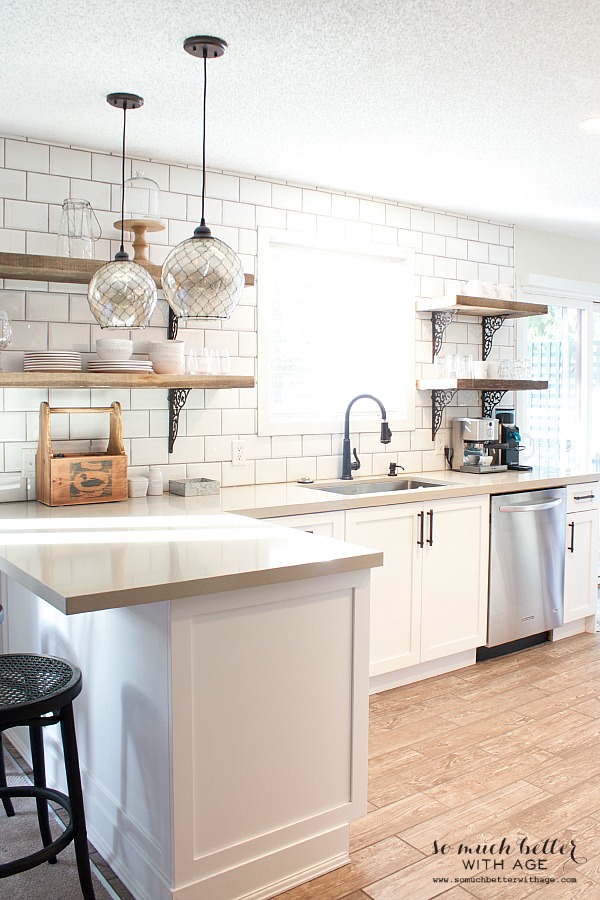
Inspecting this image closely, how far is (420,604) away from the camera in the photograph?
145 inches

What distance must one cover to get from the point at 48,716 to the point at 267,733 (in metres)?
0.56

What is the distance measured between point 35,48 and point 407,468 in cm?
281

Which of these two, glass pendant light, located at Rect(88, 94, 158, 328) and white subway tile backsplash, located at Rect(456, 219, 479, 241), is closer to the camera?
glass pendant light, located at Rect(88, 94, 158, 328)

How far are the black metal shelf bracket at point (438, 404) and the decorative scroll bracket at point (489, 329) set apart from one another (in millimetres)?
435

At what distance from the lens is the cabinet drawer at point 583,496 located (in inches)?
170

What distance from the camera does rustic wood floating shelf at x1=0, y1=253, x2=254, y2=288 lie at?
2.93 meters

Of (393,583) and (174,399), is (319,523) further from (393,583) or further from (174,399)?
(174,399)

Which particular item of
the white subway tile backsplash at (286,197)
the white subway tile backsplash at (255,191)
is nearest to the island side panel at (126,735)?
the white subway tile backsplash at (255,191)

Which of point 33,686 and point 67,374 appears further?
point 67,374

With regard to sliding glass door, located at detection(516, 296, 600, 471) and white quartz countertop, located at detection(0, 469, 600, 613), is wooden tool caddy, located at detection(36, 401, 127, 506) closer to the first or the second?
white quartz countertop, located at detection(0, 469, 600, 613)

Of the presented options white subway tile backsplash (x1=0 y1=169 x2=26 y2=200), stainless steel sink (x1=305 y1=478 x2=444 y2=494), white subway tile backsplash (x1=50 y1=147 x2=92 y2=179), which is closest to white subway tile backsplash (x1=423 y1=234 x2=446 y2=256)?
stainless steel sink (x1=305 y1=478 x2=444 y2=494)

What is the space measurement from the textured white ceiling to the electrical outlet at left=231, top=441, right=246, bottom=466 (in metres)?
1.30

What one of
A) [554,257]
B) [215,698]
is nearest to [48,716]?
[215,698]

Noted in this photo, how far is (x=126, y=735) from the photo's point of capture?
6.97 feet
